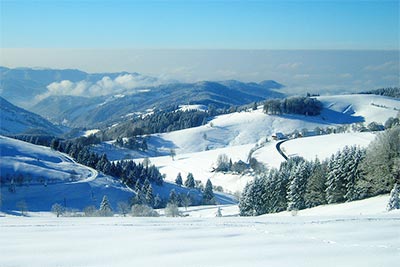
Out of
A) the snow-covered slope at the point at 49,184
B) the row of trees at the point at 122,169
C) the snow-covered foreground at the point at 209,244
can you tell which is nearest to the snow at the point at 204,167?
the row of trees at the point at 122,169

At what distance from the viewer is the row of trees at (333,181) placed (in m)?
37.9

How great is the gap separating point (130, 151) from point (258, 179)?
132671 mm

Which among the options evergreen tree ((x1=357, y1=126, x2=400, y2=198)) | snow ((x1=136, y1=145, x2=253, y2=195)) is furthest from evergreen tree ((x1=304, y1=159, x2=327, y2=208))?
snow ((x1=136, y1=145, x2=253, y2=195))

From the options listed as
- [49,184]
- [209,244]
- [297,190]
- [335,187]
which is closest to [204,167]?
[49,184]

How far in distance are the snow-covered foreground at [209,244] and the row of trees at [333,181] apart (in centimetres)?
1746

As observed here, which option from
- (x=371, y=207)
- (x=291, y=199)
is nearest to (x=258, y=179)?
(x=291, y=199)

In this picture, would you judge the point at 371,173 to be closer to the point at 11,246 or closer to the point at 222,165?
the point at 11,246

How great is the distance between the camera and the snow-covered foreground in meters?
13.6

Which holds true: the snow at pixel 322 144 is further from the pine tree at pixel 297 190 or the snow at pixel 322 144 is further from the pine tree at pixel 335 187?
the pine tree at pixel 335 187

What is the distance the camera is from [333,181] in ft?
136

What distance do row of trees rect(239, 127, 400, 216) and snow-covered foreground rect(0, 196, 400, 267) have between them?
17462 millimetres

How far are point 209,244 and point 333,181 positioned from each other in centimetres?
2857

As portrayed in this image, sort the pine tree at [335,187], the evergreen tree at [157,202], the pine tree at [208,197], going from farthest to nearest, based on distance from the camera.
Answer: the pine tree at [208,197] → the evergreen tree at [157,202] → the pine tree at [335,187]

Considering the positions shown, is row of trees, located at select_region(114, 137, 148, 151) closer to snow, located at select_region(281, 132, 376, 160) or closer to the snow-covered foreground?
snow, located at select_region(281, 132, 376, 160)
